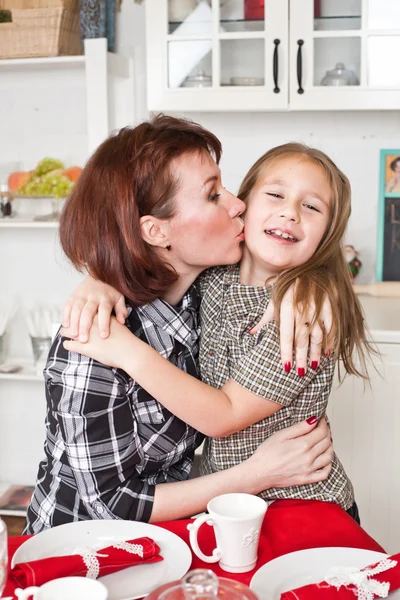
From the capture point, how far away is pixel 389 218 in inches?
115

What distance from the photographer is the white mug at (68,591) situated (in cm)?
82

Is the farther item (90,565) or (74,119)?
Answer: (74,119)

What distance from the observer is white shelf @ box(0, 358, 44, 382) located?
293cm

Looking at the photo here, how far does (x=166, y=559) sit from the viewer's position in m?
1.00

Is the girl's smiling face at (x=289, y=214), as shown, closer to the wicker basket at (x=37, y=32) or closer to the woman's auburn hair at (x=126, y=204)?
the woman's auburn hair at (x=126, y=204)

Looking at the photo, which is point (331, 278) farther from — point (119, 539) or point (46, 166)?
point (46, 166)

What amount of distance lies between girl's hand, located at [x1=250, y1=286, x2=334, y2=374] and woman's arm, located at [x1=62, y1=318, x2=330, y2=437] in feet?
0.09

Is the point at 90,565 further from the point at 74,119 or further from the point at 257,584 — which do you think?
the point at 74,119

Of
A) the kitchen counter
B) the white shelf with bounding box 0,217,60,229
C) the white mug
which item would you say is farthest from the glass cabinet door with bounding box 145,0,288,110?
the white mug

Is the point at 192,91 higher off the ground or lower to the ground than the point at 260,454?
higher

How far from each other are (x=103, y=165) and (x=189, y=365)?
420 millimetres

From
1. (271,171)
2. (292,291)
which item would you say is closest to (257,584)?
(292,291)

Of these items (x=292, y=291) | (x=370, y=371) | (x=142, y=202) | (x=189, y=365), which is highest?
(x=142, y=202)

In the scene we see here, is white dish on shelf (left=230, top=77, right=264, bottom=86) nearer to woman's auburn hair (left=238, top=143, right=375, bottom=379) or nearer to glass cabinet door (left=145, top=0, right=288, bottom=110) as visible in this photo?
glass cabinet door (left=145, top=0, right=288, bottom=110)
